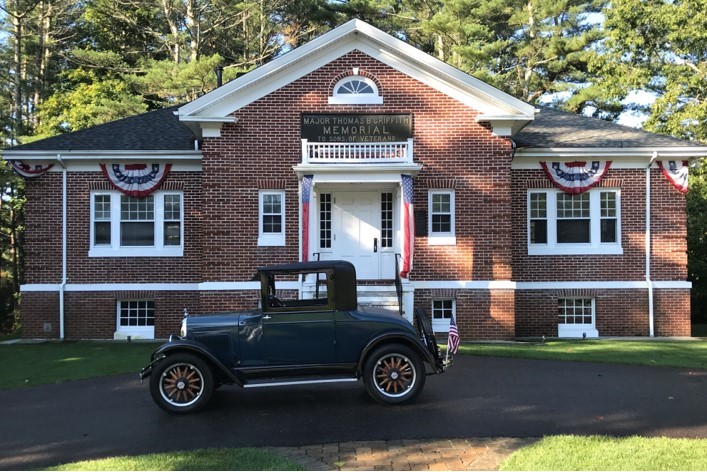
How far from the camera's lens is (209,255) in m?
15.0

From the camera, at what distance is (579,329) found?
643 inches

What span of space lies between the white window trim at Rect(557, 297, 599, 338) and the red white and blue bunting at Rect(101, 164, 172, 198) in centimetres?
1113

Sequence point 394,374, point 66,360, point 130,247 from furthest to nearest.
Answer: point 130,247 < point 66,360 < point 394,374

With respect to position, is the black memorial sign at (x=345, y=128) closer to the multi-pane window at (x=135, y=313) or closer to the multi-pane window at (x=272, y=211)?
the multi-pane window at (x=272, y=211)

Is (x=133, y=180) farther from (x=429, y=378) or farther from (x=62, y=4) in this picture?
(x=62, y=4)

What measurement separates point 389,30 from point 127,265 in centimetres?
2489

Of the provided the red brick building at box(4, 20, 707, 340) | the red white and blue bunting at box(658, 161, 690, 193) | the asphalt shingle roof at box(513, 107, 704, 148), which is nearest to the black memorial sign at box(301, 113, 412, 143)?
Result: the red brick building at box(4, 20, 707, 340)

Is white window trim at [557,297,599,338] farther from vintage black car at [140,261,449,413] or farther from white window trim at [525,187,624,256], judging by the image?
vintage black car at [140,261,449,413]

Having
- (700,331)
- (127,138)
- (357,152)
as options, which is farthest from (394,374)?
(700,331)

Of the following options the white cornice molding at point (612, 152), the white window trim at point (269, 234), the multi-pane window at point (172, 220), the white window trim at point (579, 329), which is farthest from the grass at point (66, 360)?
the white cornice molding at point (612, 152)

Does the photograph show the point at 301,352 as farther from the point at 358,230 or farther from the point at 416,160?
the point at 416,160

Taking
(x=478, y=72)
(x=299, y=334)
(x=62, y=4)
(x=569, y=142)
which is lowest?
(x=299, y=334)

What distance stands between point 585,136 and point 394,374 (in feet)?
38.8

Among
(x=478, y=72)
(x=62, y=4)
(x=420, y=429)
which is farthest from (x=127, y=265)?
(x=62, y=4)
